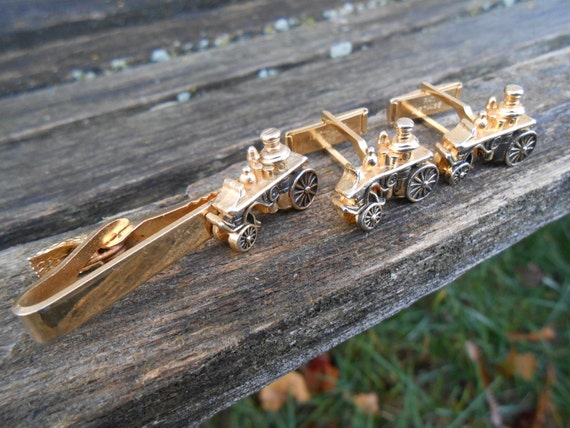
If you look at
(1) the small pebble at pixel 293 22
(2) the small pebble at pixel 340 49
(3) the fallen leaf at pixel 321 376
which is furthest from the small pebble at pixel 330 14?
(3) the fallen leaf at pixel 321 376

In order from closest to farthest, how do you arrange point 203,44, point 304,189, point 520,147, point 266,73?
point 304,189, point 520,147, point 266,73, point 203,44

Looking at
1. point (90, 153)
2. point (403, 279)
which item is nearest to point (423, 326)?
point (403, 279)

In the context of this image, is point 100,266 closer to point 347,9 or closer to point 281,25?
point 281,25

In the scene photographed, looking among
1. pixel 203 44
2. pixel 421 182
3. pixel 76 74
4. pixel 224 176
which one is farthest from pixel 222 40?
pixel 421 182

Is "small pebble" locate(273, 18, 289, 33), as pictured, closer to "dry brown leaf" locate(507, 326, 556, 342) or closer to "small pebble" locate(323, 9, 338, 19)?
"small pebble" locate(323, 9, 338, 19)

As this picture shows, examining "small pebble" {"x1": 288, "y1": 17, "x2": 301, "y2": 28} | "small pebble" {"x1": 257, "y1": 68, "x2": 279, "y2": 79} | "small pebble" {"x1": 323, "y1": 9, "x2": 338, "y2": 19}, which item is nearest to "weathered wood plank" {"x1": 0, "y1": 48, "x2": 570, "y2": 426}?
"small pebble" {"x1": 257, "y1": 68, "x2": 279, "y2": 79}
